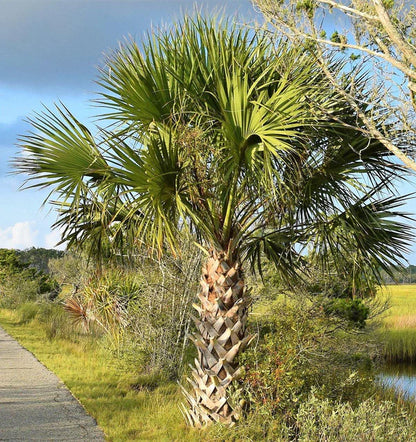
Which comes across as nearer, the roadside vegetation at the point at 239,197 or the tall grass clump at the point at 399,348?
the roadside vegetation at the point at 239,197

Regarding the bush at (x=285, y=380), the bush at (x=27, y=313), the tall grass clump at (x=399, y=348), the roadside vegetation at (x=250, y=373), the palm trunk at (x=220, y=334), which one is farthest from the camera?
the bush at (x=27, y=313)

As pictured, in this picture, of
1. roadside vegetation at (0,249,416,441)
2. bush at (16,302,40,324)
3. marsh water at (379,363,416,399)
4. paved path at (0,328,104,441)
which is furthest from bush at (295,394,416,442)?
bush at (16,302,40,324)

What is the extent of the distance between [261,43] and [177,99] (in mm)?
1299

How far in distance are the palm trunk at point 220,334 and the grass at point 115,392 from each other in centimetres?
47

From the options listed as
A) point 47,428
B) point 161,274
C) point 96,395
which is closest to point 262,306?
point 161,274

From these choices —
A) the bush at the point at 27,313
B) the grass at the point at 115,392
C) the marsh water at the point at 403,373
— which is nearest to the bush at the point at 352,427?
the grass at the point at 115,392

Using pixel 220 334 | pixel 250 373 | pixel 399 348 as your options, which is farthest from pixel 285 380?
pixel 399 348

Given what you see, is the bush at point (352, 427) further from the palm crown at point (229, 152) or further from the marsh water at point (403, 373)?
the marsh water at point (403, 373)

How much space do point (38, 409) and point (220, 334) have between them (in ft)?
9.59

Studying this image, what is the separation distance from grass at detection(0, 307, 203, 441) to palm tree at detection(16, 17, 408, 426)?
624mm

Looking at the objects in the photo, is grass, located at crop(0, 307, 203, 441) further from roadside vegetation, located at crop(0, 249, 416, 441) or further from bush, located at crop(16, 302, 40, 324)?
A: bush, located at crop(16, 302, 40, 324)

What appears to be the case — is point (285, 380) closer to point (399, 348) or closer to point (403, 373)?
point (403, 373)

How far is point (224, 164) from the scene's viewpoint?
21.6ft

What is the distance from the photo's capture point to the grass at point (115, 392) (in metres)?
7.12
